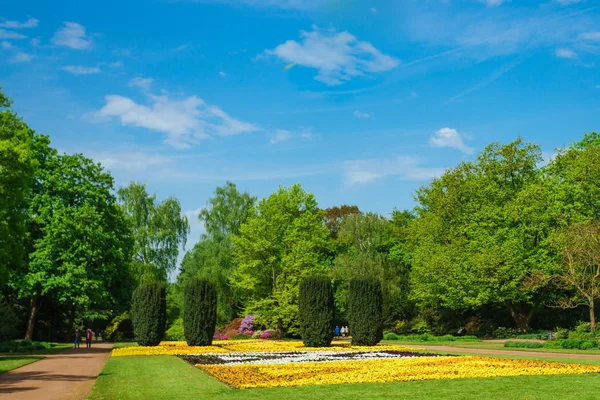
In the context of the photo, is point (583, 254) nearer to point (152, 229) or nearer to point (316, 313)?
point (316, 313)

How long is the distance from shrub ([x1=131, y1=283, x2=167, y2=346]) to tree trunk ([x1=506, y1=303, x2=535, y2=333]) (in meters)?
26.8

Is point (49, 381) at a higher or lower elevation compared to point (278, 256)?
lower

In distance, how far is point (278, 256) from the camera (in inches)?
1944

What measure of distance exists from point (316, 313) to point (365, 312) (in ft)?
9.42

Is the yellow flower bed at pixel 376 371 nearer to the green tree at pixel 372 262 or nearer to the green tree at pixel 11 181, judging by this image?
the green tree at pixel 11 181

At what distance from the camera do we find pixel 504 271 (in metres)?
43.5

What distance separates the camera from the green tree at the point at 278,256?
46.5 metres

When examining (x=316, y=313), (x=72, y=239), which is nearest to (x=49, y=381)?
(x=316, y=313)

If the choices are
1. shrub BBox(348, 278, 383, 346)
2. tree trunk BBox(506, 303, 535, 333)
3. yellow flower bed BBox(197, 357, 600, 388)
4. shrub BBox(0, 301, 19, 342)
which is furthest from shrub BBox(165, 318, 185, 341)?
yellow flower bed BBox(197, 357, 600, 388)

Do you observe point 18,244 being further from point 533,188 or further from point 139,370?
point 533,188

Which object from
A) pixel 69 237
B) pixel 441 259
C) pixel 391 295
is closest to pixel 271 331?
pixel 391 295

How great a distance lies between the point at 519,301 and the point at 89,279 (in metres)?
31.3

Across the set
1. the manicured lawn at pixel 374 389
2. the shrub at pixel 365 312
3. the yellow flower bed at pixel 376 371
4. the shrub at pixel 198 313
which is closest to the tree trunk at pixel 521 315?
the shrub at pixel 365 312

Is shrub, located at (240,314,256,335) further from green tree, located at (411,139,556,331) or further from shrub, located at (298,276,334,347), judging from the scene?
shrub, located at (298,276,334,347)
